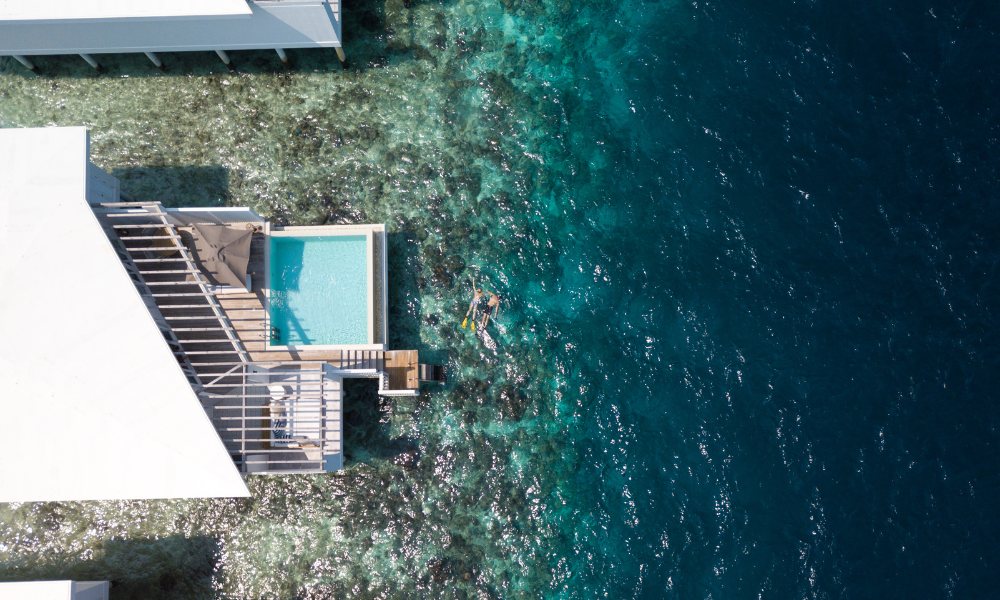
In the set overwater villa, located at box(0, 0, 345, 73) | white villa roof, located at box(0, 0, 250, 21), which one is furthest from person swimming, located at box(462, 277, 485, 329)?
white villa roof, located at box(0, 0, 250, 21)

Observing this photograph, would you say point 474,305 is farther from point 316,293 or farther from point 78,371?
point 78,371

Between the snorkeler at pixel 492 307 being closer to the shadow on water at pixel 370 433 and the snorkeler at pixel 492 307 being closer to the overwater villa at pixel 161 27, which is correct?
the shadow on water at pixel 370 433

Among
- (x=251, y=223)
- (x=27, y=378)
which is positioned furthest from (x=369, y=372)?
(x=27, y=378)

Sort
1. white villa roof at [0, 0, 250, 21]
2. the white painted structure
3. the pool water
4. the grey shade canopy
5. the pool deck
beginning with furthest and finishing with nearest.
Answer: the pool water < the pool deck < the grey shade canopy < white villa roof at [0, 0, 250, 21] < the white painted structure

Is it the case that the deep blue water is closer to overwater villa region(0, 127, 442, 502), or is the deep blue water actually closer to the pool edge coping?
the pool edge coping

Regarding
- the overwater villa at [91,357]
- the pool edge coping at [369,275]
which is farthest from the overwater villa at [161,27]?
the pool edge coping at [369,275]
